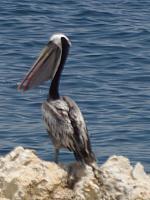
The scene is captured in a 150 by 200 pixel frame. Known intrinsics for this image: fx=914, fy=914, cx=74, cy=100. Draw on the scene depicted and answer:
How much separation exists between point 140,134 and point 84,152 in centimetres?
518

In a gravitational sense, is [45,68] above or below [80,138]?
above

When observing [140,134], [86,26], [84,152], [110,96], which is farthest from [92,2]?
[84,152]

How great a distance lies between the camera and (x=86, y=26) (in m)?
21.4

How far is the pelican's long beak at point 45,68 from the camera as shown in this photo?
10.5 meters

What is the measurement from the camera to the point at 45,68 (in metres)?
10.6

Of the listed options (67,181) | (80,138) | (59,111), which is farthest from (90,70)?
(67,181)

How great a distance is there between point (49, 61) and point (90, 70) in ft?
23.9

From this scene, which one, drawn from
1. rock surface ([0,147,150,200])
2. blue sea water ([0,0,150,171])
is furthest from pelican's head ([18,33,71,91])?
blue sea water ([0,0,150,171])

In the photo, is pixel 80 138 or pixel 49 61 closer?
pixel 80 138

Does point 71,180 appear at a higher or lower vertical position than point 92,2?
higher

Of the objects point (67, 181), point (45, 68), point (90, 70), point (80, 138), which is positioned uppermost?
point (45, 68)

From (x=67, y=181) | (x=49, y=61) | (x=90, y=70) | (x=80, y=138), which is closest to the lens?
(x=67, y=181)

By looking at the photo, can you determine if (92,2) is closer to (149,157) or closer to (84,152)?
(149,157)

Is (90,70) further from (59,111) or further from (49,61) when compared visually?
(59,111)
